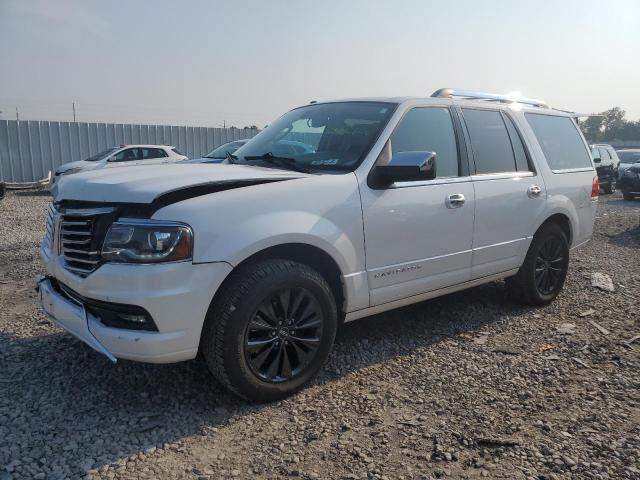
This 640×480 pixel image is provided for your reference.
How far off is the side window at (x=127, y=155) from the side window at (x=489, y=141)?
14174 millimetres

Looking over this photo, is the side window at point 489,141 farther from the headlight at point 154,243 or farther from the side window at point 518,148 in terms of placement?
the headlight at point 154,243

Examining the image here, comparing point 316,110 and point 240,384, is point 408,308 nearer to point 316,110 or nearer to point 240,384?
point 316,110

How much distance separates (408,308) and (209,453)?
9.15 feet

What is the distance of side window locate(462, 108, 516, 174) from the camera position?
4.35 meters

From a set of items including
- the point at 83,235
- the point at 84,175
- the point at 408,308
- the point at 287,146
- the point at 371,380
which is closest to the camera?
the point at 83,235

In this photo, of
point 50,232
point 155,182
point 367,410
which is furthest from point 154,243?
point 367,410

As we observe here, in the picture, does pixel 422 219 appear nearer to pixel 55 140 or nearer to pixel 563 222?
pixel 563 222

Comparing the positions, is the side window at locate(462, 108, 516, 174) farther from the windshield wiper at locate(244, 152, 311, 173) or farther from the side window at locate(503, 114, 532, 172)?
the windshield wiper at locate(244, 152, 311, 173)

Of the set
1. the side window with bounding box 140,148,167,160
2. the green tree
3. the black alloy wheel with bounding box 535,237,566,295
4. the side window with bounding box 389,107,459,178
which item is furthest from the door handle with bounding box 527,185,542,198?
the green tree

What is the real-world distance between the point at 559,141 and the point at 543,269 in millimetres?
1345

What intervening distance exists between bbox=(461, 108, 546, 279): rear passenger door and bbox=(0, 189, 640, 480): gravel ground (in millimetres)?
666

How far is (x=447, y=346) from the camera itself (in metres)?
4.15

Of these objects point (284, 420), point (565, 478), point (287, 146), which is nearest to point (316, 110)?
point (287, 146)

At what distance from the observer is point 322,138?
4.00 meters
